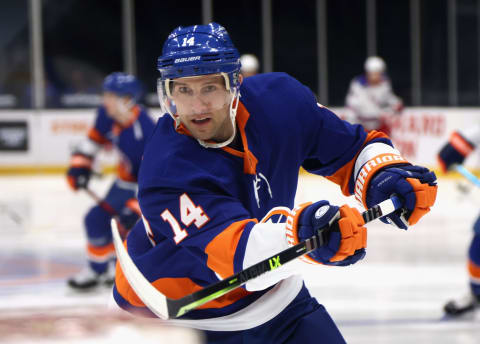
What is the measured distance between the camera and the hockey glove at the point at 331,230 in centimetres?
139

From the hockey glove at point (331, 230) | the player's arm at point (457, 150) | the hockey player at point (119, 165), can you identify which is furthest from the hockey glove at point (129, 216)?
the hockey glove at point (331, 230)

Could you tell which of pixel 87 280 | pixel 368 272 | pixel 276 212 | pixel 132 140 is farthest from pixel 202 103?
pixel 368 272

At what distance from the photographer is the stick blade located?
60.9 inches

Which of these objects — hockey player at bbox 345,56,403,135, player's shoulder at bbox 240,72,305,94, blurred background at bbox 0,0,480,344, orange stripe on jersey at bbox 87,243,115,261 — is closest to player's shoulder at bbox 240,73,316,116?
player's shoulder at bbox 240,72,305,94

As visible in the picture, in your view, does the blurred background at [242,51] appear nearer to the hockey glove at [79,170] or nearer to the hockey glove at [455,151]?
the hockey glove at [79,170]

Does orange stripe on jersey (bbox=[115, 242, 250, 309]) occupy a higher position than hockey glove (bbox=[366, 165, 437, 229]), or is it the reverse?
hockey glove (bbox=[366, 165, 437, 229])

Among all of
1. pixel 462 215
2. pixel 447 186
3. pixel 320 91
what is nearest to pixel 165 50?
pixel 462 215

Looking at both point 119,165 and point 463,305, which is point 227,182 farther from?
point 119,165

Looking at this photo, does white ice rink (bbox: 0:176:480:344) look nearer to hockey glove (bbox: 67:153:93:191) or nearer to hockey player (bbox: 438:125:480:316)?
hockey player (bbox: 438:125:480:316)

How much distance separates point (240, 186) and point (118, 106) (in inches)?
101

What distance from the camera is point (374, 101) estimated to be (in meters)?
8.42

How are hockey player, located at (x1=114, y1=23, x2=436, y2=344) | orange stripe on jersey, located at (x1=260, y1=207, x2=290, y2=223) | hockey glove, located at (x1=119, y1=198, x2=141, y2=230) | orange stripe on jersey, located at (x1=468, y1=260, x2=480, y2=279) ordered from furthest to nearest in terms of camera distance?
hockey glove, located at (x1=119, y1=198, x2=141, y2=230) → orange stripe on jersey, located at (x1=468, y1=260, x2=480, y2=279) → orange stripe on jersey, located at (x1=260, y1=207, x2=290, y2=223) → hockey player, located at (x1=114, y1=23, x2=436, y2=344)

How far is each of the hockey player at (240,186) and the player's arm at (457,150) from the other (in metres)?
1.58

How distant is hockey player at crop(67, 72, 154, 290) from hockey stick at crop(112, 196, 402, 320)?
238 cm
